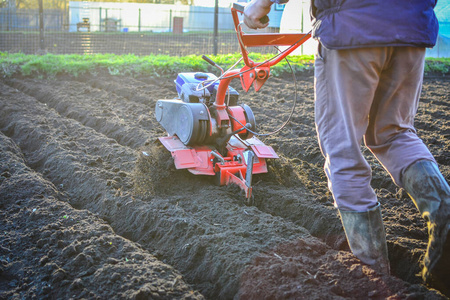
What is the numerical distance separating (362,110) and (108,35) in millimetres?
20137

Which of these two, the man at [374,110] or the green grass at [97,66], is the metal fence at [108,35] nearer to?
the green grass at [97,66]

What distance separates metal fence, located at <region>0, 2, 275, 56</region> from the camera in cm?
1564

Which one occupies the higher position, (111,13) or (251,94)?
(111,13)

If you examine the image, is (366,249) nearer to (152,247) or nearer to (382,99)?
(382,99)

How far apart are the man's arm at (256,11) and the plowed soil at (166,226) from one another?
1.24 metres

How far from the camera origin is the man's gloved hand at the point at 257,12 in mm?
2580

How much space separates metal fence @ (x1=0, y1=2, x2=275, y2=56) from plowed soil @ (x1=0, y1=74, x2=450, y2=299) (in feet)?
27.8

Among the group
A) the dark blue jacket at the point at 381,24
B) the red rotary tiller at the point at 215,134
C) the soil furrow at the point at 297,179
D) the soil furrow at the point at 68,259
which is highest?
the dark blue jacket at the point at 381,24

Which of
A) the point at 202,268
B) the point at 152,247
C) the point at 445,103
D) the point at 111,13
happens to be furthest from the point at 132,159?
the point at 111,13

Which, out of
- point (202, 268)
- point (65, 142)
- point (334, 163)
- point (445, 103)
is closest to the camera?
point (334, 163)

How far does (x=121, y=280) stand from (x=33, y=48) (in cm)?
1440

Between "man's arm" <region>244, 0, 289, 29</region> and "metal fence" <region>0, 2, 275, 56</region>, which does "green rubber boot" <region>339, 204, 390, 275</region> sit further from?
"metal fence" <region>0, 2, 275, 56</region>

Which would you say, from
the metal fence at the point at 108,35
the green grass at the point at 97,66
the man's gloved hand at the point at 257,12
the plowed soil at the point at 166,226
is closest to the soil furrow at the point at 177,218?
the plowed soil at the point at 166,226

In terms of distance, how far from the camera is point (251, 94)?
8.05 m
